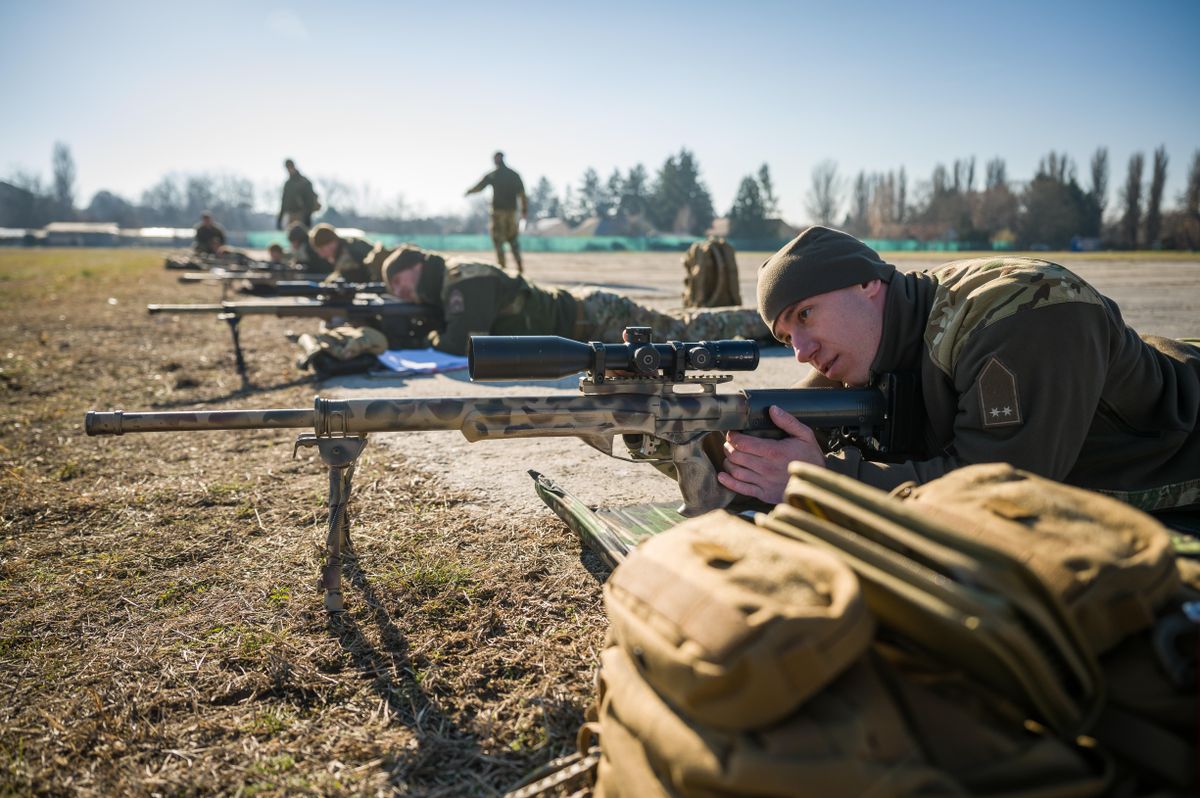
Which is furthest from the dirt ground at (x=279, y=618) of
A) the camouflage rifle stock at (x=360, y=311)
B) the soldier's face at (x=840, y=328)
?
the camouflage rifle stock at (x=360, y=311)

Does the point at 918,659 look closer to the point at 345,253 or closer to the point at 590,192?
the point at 345,253

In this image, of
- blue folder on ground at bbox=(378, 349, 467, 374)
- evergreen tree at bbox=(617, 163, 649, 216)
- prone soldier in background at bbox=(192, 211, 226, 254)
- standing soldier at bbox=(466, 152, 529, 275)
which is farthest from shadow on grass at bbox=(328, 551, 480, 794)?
evergreen tree at bbox=(617, 163, 649, 216)

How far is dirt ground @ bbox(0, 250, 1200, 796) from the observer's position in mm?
2215

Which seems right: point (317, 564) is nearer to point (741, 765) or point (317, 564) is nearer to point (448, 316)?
point (741, 765)

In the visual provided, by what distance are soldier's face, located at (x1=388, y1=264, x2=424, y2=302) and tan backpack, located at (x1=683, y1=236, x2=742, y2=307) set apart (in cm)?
396

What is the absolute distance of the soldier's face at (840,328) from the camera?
3080mm

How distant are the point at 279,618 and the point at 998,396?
9.24ft

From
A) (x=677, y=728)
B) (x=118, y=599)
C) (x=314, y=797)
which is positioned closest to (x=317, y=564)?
(x=118, y=599)

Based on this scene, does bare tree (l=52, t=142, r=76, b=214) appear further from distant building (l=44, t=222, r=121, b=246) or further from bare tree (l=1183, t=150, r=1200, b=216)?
bare tree (l=1183, t=150, r=1200, b=216)

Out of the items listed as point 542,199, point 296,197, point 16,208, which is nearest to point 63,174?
point 16,208

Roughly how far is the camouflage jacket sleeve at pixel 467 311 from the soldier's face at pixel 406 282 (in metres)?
0.62

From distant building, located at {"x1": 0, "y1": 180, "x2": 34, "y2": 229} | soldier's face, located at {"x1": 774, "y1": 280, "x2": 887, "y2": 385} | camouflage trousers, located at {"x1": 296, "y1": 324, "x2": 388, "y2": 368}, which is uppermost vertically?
distant building, located at {"x1": 0, "y1": 180, "x2": 34, "y2": 229}

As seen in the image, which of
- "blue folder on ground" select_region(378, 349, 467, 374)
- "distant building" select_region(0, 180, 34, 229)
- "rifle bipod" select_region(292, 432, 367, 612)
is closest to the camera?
"rifle bipod" select_region(292, 432, 367, 612)

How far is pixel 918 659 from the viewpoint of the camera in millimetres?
1502
